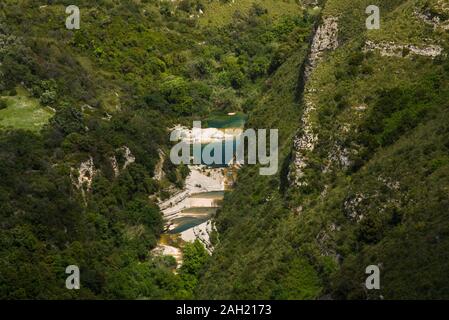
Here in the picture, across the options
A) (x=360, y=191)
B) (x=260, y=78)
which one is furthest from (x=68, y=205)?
(x=260, y=78)

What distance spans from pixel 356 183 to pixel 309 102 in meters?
18.5

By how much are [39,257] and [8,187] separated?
1095 centimetres

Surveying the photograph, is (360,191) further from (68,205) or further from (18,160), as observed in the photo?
(18,160)

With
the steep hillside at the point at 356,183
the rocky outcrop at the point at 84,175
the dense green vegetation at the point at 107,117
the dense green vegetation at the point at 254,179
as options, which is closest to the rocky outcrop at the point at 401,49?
the steep hillside at the point at 356,183

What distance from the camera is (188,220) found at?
113 m

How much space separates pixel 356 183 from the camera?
84.8 m

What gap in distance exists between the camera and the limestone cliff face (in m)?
95.2

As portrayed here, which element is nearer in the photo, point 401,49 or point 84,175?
point 401,49

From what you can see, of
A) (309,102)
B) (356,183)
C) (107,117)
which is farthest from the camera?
(107,117)

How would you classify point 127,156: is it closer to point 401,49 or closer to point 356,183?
point 401,49

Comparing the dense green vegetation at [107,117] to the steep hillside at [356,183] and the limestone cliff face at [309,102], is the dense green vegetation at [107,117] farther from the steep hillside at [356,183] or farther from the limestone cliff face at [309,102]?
the limestone cliff face at [309,102]

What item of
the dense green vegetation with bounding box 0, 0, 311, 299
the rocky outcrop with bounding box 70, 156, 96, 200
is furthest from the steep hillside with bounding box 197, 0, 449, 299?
the rocky outcrop with bounding box 70, 156, 96, 200

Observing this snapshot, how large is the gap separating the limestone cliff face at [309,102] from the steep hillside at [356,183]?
0.13 metres

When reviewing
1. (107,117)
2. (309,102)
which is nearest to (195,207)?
(107,117)
